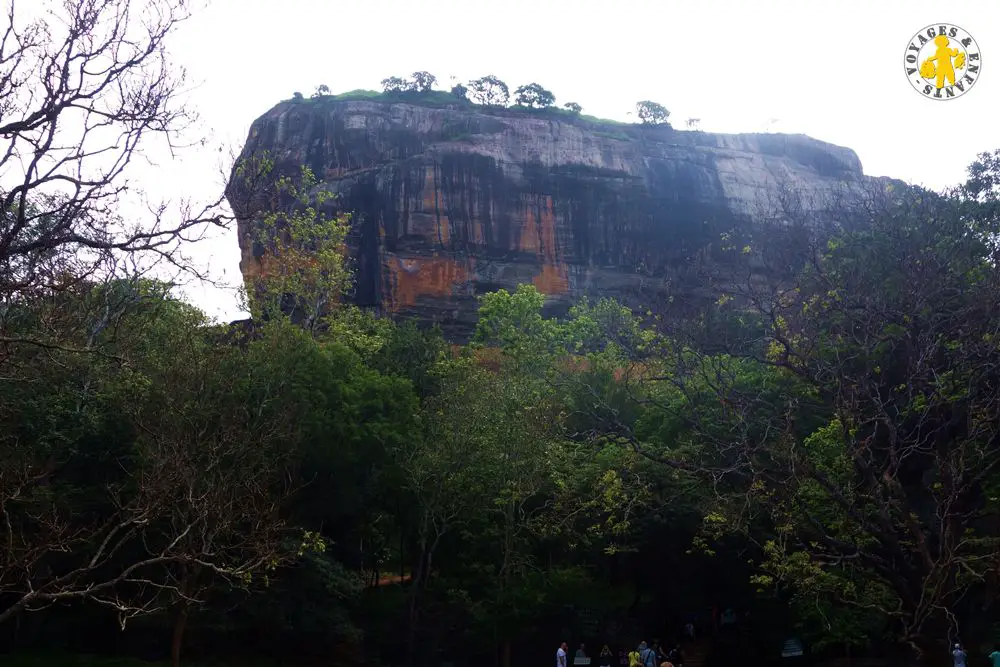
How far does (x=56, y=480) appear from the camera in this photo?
22.4 metres

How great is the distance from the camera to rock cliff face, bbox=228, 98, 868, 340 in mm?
52875

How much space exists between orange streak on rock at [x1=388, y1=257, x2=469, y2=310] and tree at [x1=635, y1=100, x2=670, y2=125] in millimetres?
17102

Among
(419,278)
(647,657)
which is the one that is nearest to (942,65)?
(647,657)

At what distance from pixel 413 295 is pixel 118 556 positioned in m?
31.7

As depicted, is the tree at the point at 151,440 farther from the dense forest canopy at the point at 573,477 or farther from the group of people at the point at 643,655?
the group of people at the point at 643,655

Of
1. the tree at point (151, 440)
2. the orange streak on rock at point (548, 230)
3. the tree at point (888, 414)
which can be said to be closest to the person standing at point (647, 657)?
the tree at point (888, 414)

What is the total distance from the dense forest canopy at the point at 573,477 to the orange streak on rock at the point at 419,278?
21801 mm

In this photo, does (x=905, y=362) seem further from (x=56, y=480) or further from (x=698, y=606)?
(x=56, y=480)

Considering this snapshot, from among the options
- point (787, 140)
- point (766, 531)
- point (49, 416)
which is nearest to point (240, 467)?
point (49, 416)

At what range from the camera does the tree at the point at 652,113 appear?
200 feet

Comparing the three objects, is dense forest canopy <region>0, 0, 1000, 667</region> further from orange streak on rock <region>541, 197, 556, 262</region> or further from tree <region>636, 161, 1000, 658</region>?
orange streak on rock <region>541, 197, 556, 262</region>

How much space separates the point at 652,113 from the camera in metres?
60.9

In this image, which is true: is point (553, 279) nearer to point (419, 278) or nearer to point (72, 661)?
point (419, 278)

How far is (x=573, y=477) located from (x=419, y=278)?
1215 inches
